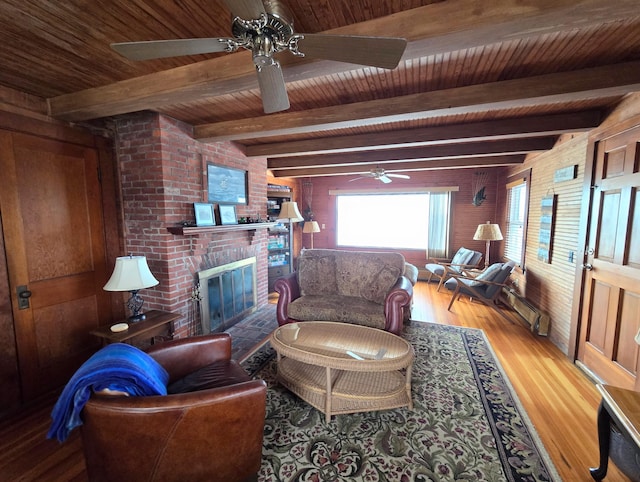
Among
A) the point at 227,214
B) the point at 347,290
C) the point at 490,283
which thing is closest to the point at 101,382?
the point at 227,214

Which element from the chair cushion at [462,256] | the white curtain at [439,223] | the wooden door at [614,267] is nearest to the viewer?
the wooden door at [614,267]

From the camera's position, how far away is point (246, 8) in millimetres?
950

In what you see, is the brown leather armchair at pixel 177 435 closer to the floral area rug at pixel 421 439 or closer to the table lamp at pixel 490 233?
the floral area rug at pixel 421 439

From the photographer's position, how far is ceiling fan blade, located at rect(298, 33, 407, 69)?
992mm

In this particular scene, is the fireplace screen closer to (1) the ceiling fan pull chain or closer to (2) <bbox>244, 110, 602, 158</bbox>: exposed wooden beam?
(2) <bbox>244, 110, 602, 158</bbox>: exposed wooden beam

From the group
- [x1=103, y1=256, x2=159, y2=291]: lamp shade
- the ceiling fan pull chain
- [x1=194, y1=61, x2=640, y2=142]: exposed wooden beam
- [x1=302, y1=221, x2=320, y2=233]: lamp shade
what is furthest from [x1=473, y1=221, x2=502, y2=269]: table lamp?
[x1=103, y1=256, x2=159, y2=291]: lamp shade

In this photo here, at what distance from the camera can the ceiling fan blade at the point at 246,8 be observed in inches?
36.1

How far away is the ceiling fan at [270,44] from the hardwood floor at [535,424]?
7.38ft

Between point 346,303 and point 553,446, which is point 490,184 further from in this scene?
point 553,446

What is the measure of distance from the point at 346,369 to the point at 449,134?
2.69 meters

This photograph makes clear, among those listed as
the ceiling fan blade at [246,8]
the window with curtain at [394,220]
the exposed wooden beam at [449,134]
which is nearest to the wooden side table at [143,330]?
the ceiling fan blade at [246,8]

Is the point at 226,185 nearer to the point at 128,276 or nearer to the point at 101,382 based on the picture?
the point at 128,276

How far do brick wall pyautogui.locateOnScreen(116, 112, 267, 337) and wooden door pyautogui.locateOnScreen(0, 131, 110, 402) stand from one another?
0.86 feet

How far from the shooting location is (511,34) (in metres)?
1.21
